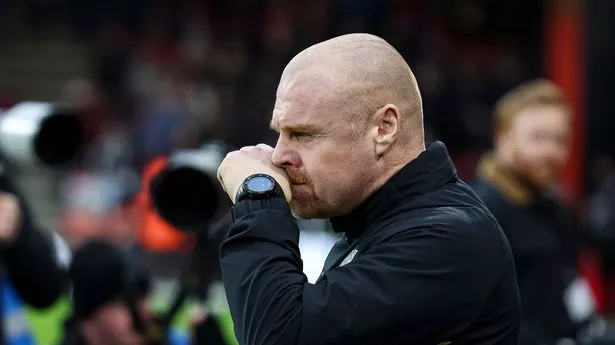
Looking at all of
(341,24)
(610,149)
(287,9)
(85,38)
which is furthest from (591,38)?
(85,38)

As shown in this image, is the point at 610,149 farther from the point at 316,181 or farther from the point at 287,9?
the point at 316,181

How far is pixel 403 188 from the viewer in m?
2.52

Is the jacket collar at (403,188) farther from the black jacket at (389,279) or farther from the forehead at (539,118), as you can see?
the forehead at (539,118)

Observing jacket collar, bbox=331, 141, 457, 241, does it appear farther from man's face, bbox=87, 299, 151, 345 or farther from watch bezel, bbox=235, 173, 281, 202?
man's face, bbox=87, 299, 151, 345

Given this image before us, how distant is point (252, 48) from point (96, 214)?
3.04 meters

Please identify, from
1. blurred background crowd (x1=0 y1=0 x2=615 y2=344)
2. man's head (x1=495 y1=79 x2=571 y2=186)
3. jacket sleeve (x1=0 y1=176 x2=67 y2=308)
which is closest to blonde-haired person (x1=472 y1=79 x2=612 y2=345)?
man's head (x1=495 y1=79 x2=571 y2=186)

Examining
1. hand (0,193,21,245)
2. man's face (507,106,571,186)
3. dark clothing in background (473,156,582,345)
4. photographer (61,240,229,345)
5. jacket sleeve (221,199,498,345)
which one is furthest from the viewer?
man's face (507,106,571,186)

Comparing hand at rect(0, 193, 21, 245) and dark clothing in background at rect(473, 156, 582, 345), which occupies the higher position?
hand at rect(0, 193, 21, 245)

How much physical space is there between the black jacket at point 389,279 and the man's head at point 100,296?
70.6 inches

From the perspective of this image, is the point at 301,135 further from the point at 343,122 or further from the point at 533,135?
the point at 533,135

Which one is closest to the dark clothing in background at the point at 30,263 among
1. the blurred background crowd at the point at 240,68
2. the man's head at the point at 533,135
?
the man's head at the point at 533,135

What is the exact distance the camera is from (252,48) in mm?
13797

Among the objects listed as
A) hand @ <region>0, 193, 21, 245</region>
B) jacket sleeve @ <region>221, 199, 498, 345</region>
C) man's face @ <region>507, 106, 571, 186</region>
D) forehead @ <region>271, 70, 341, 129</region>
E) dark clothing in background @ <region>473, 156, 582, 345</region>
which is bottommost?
dark clothing in background @ <region>473, 156, 582, 345</region>

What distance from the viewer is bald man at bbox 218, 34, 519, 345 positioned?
2346mm
